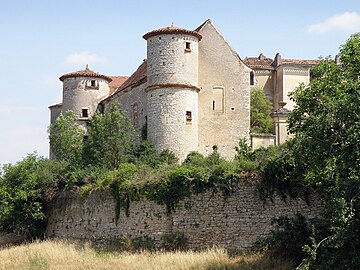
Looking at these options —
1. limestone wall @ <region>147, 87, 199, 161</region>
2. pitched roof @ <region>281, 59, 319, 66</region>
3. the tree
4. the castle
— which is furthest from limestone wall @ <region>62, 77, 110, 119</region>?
the tree

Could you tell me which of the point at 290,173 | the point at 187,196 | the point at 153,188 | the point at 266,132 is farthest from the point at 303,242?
the point at 266,132

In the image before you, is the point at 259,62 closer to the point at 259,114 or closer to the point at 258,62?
the point at 258,62

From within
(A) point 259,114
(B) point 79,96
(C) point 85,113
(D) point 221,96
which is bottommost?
(A) point 259,114

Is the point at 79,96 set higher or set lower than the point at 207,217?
higher

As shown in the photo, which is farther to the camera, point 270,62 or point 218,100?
point 270,62

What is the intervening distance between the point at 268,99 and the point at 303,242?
32.0 meters

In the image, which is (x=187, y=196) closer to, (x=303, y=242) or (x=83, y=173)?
(x=303, y=242)

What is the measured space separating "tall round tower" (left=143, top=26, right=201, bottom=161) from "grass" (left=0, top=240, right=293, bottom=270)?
920 centimetres

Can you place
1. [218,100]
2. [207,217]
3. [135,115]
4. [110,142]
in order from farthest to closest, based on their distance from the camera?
[135,115] < [218,100] < [110,142] < [207,217]

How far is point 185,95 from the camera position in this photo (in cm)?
3591

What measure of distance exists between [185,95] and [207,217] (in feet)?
39.1

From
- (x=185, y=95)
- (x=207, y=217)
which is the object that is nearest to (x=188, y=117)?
(x=185, y=95)

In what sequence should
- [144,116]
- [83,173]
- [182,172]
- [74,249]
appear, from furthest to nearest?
[144,116] → [83,173] → [74,249] → [182,172]

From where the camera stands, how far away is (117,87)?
4822 cm
